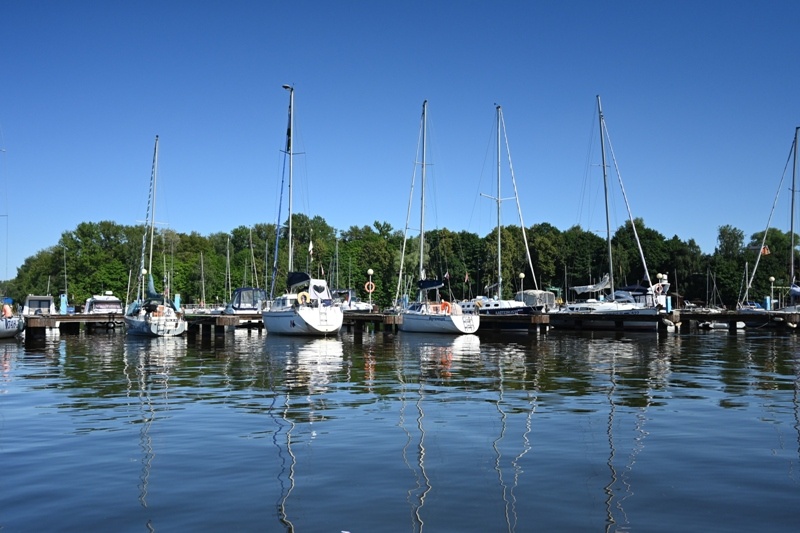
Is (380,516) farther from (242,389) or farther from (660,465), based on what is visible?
(242,389)

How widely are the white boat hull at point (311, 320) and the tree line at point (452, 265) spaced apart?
54.9 meters

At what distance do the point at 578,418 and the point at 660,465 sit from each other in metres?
4.41

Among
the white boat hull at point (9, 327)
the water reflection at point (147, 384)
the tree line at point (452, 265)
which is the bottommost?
the water reflection at point (147, 384)

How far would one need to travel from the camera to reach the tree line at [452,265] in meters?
116

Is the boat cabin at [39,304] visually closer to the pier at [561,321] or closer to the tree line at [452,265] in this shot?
the pier at [561,321]

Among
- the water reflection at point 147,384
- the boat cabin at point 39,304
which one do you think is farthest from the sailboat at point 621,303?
the boat cabin at point 39,304

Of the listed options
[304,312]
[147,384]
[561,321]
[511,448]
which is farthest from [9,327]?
[511,448]

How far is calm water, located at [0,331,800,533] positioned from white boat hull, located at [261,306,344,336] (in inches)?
943

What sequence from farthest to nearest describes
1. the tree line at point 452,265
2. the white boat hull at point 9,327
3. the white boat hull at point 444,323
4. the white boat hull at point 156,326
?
the tree line at point 452,265, the white boat hull at point 444,323, the white boat hull at point 156,326, the white boat hull at point 9,327

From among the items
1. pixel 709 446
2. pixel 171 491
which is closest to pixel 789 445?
pixel 709 446

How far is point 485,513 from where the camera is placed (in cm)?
920

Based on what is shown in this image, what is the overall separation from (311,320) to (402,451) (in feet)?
126

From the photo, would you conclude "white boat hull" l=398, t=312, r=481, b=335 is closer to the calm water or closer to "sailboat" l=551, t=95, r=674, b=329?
"sailboat" l=551, t=95, r=674, b=329

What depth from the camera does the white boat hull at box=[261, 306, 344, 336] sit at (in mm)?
50688
